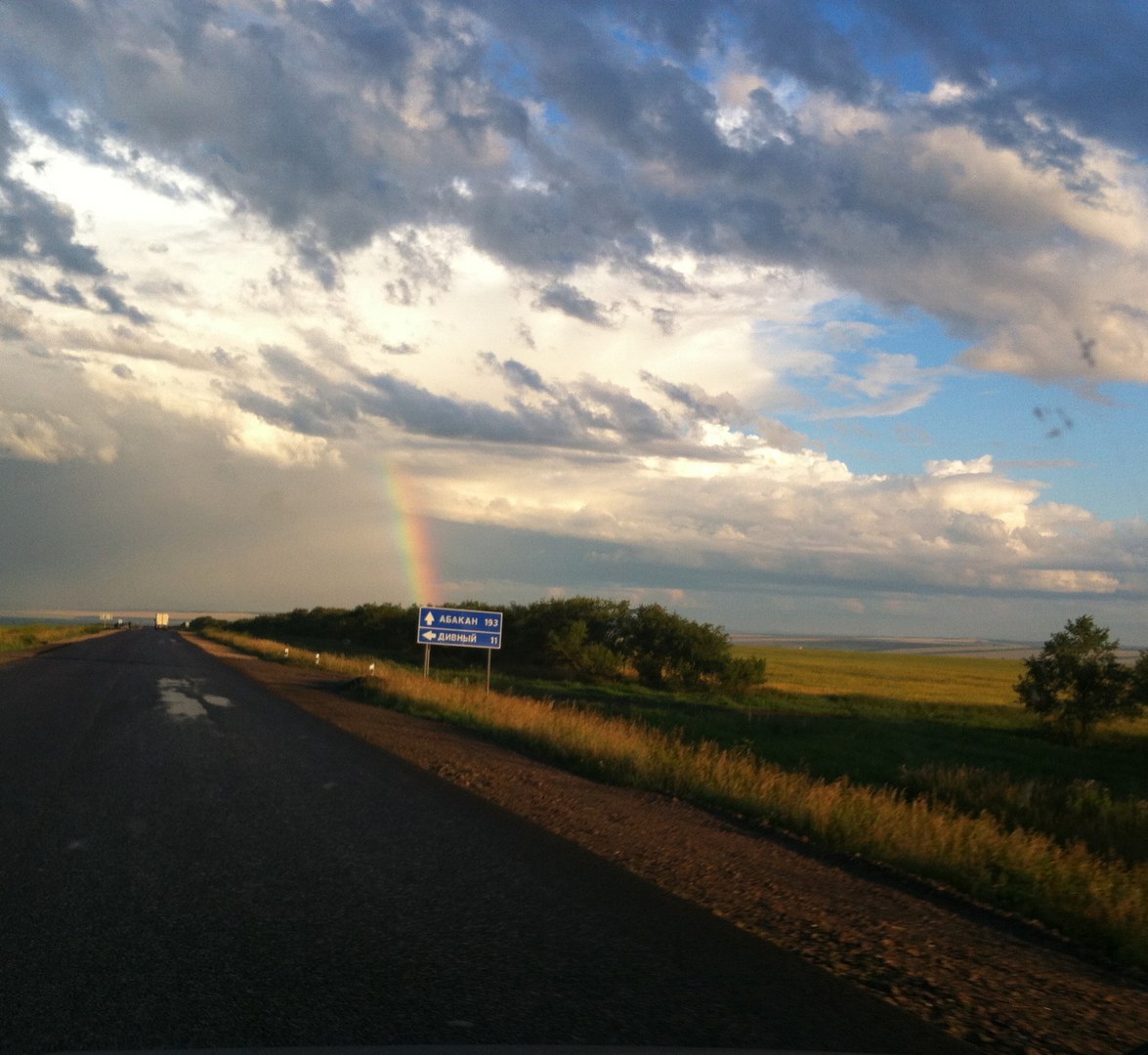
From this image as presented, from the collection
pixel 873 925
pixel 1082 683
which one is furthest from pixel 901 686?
pixel 873 925

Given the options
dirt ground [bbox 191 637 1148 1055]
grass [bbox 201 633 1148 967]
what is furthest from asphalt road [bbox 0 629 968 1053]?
grass [bbox 201 633 1148 967]

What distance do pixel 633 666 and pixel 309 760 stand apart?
56.6m

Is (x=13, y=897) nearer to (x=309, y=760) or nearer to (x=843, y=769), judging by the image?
(x=309, y=760)

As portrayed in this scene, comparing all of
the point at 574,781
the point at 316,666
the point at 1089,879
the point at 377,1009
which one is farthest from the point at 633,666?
the point at 377,1009

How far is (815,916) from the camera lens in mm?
7559

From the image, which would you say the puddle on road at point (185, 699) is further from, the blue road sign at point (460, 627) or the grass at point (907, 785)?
the blue road sign at point (460, 627)

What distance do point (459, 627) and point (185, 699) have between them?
8.21m

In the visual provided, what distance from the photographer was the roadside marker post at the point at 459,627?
31016 millimetres

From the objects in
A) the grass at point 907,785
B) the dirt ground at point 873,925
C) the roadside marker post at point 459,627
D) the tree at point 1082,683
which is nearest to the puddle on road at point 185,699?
the grass at point 907,785

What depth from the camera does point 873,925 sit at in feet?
24.3

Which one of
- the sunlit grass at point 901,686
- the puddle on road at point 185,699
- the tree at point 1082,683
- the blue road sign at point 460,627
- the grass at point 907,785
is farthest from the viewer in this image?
the sunlit grass at point 901,686

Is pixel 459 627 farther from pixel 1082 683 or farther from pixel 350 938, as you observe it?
pixel 1082 683

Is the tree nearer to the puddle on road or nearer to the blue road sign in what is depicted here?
the blue road sign

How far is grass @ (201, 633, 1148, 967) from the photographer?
30.5 feet
